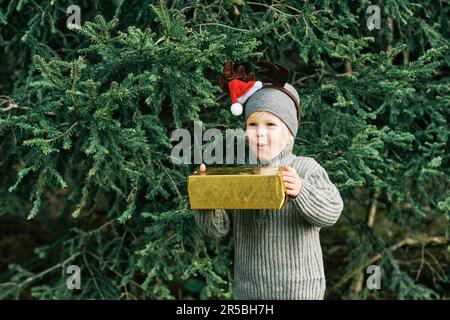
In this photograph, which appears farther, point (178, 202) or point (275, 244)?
point (178, 202)

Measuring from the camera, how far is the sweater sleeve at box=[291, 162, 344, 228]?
2.46 m

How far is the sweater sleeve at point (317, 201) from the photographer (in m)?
2.46

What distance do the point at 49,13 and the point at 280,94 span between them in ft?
5.80

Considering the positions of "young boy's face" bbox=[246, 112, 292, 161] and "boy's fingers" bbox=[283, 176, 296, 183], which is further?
"young boy's face" bbox=[246, 112, 292, 161]

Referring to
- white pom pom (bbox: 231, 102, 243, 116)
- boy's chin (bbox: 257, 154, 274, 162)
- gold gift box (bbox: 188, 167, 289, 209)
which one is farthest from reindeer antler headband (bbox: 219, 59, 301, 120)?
gold gift box (bbox: 188, 167, 289, 209)

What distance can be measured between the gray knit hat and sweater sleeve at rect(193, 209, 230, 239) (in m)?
0.45

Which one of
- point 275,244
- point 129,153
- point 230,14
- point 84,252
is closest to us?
point 275,244

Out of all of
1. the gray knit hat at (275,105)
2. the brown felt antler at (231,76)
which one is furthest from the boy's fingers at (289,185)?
the brown felt antler at (231,76)

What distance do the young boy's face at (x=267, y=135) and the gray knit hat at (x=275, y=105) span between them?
2cm

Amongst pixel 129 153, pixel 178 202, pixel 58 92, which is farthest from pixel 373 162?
pixel 58 92

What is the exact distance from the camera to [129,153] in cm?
354

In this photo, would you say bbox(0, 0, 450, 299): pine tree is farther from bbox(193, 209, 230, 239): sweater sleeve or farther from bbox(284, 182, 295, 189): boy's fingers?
bbox(284, 182, 295, 189): boy's fingers

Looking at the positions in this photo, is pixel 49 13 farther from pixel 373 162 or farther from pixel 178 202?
pixel 373 162

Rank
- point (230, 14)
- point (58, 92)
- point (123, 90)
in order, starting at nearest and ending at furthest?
1. point (123, 90)
2. point (58, 92)
3. point (230, 14)
